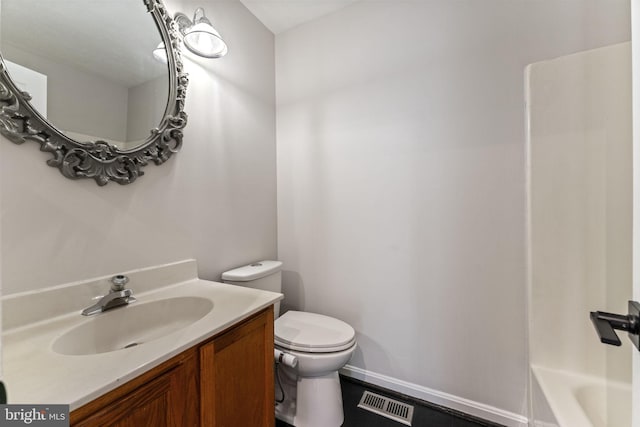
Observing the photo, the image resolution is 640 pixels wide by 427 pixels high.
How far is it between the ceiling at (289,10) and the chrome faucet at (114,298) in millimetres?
1723

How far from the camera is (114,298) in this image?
91cm

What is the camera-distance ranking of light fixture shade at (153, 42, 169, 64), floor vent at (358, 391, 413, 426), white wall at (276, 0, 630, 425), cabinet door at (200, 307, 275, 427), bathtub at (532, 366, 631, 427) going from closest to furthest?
cabinet door at (200, 307, 275, 427), bathtub at (532, 366, 631, 427), light fixture shade at (153, 42, 169, 64), white wall at (276, 0, 630, 425), floor vent at (358, 391, 413, 426)

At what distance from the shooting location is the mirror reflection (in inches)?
31.6

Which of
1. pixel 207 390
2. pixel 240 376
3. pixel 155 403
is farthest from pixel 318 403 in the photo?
pixel 155 403

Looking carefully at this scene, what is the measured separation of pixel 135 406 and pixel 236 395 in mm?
331

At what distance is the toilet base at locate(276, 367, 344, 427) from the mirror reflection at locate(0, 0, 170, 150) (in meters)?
1.38

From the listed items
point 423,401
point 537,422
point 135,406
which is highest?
point 135,406

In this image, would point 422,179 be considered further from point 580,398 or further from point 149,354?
point 149,354

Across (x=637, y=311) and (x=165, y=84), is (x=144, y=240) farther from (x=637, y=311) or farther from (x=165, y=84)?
(x=637, y=311)

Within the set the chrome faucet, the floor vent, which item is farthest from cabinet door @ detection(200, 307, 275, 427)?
the floor vent

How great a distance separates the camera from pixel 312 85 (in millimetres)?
1759

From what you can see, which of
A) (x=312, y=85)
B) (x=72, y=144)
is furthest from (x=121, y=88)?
(x=312, y=85)

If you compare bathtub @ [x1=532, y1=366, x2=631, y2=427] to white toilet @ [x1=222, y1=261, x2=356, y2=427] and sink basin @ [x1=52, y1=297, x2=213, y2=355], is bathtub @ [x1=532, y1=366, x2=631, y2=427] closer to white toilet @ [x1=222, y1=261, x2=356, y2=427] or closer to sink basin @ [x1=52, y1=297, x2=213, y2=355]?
white toilet @ [x1=222, y1=261, x2=356, y2=427]

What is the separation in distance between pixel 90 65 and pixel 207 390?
121 cm
